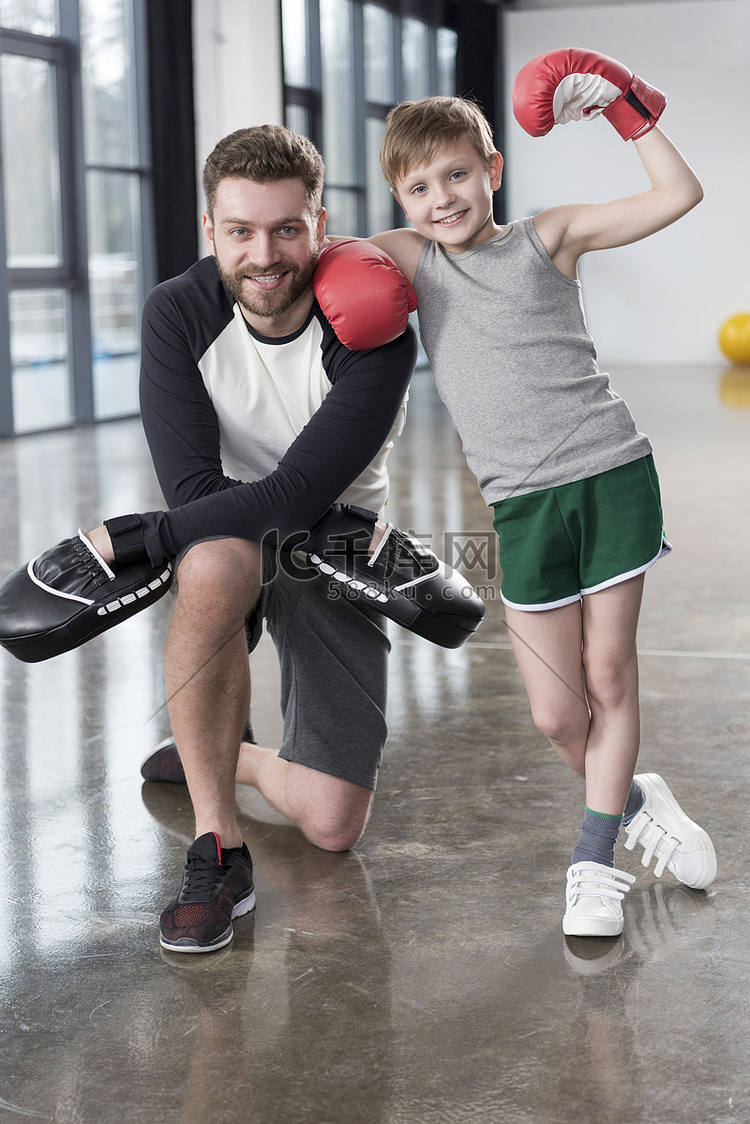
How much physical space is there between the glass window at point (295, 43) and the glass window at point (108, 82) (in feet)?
5.15

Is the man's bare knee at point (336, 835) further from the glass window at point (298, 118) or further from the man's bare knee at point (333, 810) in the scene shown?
the glass window at point (298, 118)

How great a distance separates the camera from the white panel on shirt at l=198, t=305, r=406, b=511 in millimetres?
1725

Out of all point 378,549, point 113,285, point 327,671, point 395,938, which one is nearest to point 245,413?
point 378,549

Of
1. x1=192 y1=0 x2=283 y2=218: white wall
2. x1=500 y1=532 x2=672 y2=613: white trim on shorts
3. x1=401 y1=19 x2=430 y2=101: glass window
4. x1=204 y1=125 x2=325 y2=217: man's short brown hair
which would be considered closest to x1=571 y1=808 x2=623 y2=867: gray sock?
x1=500 y1=532 x2=672 y2=613: white trim on shorts

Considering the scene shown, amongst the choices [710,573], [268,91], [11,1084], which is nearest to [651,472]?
[11,1084]

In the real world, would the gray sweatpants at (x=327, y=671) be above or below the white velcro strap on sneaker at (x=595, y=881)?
above

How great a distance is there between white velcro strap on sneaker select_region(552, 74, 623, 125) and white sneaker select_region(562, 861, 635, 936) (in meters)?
0.94

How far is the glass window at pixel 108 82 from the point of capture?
7230 millimetres

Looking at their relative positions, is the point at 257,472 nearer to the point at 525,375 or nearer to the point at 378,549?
the point at 378,549

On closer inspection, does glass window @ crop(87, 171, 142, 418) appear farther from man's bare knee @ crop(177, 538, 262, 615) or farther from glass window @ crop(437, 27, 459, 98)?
man's bare knee @ crop(177, 538, 262, 615)

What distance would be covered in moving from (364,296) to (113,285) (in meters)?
6.53

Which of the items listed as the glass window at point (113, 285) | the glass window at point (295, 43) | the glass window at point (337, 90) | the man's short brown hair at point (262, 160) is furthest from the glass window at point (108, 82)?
the man's short brown hair at point (262, 160)

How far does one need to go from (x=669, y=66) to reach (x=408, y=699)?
10681 millimetres

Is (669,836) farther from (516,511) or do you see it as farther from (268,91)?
(268,91)
